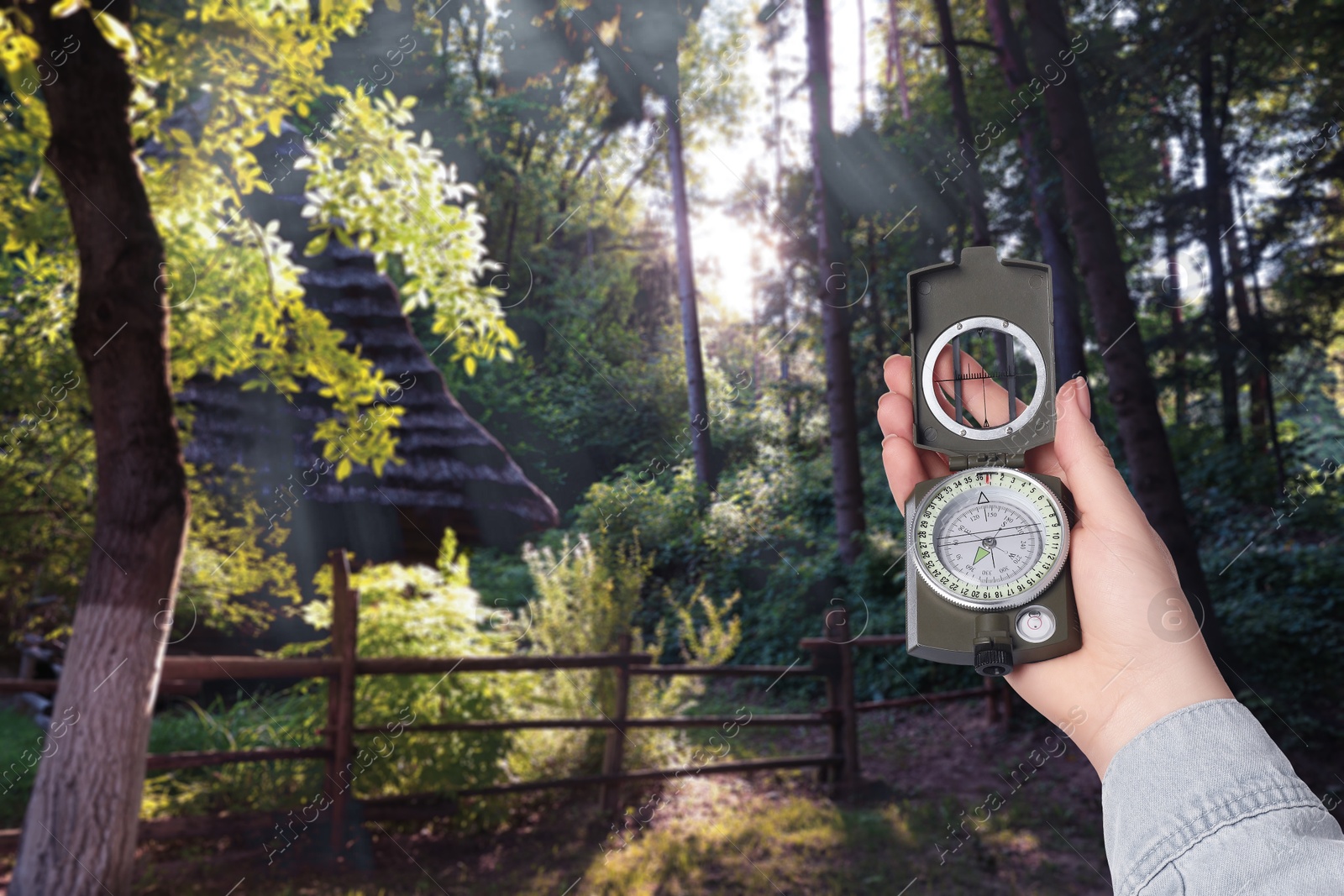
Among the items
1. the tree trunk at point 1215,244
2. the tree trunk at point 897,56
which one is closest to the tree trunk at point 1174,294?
the tree trunk at point 1215,244

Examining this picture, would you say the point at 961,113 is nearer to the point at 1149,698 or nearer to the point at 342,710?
the point at 342,710

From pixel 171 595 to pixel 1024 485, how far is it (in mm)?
2397

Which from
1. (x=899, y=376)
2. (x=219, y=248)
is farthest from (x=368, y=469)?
(x=899, y=376)

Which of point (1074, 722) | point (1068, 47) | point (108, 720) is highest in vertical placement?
point (1068, 47)

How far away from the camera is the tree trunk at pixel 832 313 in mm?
5273

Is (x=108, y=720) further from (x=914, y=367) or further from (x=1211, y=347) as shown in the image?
(x=1211, y=347)

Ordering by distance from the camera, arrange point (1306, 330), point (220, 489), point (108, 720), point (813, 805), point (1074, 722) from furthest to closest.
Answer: point (1306, 330) → point (220, 489) → point (813, 805) → point (108, 720) → point (1074, 722)

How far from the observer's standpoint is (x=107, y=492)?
2232 millimetres

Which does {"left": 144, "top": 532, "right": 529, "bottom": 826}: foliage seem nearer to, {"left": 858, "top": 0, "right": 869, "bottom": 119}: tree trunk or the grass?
the grass

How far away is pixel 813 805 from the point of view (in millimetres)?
3555

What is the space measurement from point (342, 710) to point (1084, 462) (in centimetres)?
292

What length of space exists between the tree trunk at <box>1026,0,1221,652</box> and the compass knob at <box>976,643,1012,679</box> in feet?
10.7

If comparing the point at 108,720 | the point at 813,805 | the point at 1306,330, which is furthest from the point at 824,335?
the point at 108,720

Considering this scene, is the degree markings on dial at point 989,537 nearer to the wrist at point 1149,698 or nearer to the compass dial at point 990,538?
the compass dial at point 990,538
